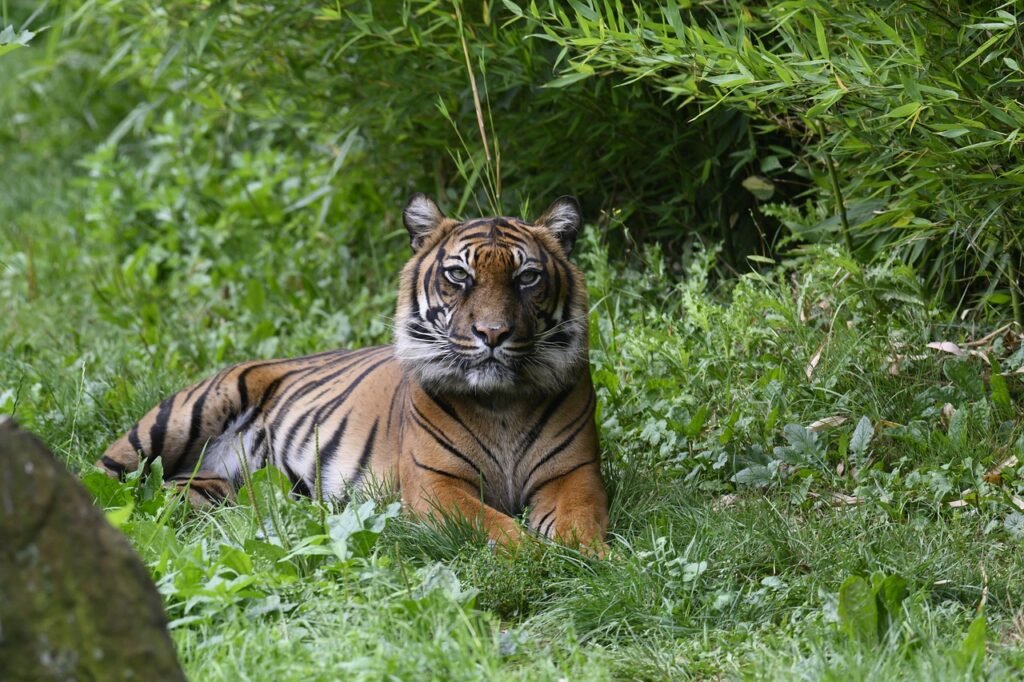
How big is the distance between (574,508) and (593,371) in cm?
114

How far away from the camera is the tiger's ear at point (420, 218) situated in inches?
186

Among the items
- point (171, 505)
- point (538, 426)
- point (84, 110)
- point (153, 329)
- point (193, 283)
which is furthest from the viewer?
point (84, 110)

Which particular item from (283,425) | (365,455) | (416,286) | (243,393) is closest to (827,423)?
(416,286)

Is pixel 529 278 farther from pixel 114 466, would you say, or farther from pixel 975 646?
pixel 975 646

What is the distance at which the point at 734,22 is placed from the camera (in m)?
5.04

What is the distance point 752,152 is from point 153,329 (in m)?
3.31

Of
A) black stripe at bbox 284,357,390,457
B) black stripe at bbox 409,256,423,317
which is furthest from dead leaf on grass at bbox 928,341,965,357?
black stripe at bbox 284,357,390,457

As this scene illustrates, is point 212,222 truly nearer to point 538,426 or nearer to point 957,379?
point 538,426

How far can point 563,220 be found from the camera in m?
4.75

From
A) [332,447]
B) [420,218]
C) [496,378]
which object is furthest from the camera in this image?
[332,447]

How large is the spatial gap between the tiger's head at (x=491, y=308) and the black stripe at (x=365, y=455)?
19.3 inches

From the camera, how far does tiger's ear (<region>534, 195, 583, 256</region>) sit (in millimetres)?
4734

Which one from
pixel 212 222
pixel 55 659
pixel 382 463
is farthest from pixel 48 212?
pixel 55 659

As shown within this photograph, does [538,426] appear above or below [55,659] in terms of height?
below
